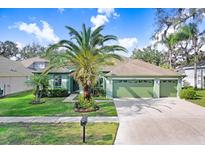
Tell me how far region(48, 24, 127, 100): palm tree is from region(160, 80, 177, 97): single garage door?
7.60m

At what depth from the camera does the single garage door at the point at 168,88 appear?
2012 cm

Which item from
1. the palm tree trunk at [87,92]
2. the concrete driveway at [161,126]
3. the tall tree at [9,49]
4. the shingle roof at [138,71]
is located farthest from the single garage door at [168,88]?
the tall tree at [9,49]

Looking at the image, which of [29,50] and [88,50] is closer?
[88,50]

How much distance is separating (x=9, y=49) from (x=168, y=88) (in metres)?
37.2

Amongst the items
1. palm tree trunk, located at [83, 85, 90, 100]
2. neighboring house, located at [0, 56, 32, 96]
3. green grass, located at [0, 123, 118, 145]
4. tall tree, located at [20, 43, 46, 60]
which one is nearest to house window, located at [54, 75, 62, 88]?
neighboring house, located at [0, 56, 32, 96]

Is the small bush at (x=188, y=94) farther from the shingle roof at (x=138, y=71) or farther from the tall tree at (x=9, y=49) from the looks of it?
the tall tree at (x=9, y=49)

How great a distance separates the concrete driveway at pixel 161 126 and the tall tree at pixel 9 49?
38.3 metres

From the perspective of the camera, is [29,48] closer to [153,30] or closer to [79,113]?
[153,30]

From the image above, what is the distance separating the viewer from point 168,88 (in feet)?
66.3

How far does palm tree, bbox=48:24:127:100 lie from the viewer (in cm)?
1386

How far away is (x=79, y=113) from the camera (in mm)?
13055

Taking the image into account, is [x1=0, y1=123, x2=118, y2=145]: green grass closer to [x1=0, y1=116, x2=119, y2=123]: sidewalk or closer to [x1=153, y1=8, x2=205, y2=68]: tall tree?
[x1=0, y1=116, x2=119, y2=123]: sidewalk

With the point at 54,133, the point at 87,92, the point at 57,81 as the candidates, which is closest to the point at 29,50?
the point at 57,81

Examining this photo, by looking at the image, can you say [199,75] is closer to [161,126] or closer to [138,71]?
[138,71]
